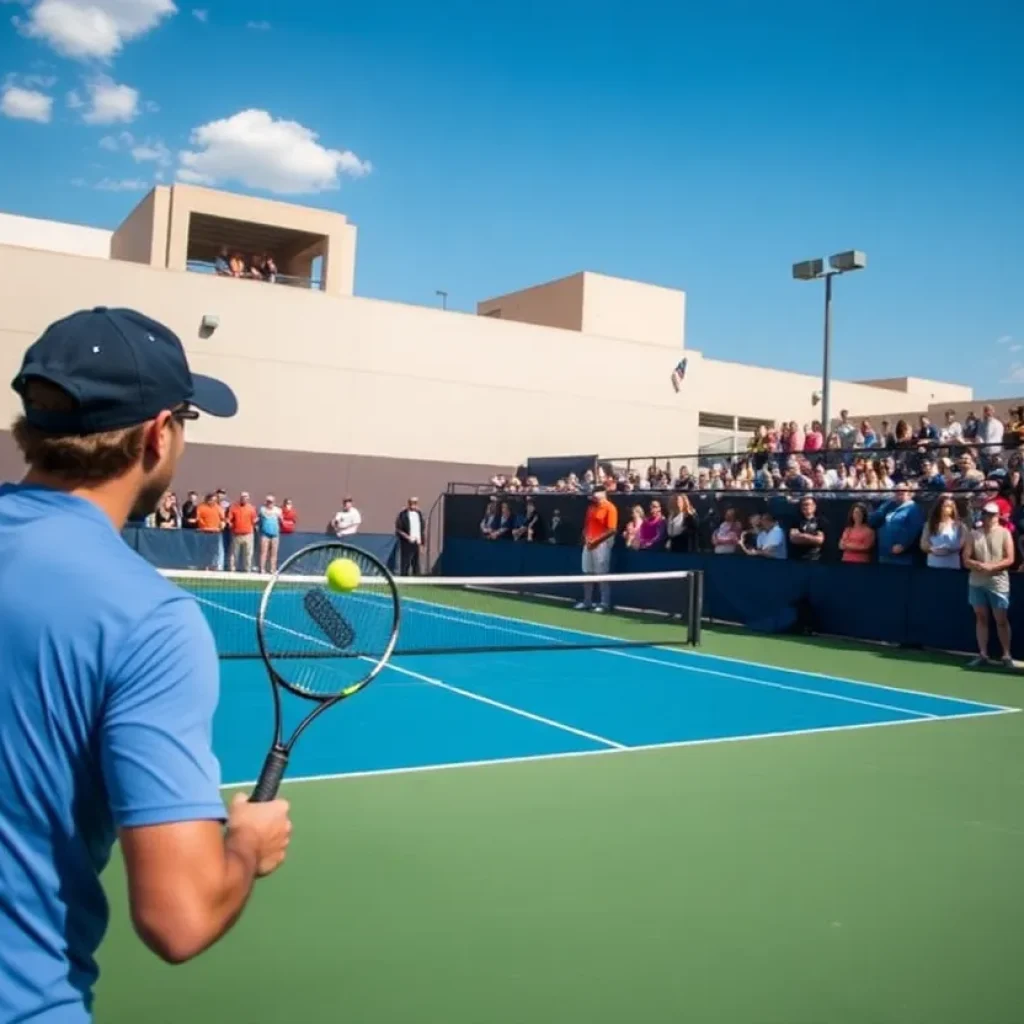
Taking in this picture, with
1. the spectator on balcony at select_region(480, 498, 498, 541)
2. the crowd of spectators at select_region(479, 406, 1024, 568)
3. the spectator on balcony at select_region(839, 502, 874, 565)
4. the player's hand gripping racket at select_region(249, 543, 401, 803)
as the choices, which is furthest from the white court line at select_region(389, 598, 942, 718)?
the spectator on balcony at select_region(480, 498, 498, 541)

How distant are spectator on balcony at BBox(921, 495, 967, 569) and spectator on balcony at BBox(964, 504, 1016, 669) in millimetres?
976

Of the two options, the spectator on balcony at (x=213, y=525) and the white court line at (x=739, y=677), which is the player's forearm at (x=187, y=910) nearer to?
the white court line at (x=739, y=677)

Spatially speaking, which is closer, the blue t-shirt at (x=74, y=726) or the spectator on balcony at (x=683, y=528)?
the blue t-shirt at (x=74, y=726)

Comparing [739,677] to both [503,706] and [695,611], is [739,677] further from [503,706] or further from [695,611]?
[503,706]

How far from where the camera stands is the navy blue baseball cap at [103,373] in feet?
4.73

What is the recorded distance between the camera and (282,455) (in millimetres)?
24797

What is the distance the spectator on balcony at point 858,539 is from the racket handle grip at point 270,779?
1310 cm

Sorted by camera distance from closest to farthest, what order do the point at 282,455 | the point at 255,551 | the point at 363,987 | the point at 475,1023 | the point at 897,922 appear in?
the point at 475,1023, the point at 363,987, the point at 897,922, the point at 255,551, the point at 282,455

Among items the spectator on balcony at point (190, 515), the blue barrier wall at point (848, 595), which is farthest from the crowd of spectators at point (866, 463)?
the spectator on balcony at point (190, 515)

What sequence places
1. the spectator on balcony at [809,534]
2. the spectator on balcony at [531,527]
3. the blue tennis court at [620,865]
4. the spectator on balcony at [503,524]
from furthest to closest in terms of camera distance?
the spectator on balcony at [503,524] → the spectator on balcony at [531,527] → the spectator on balcony at [809,534] → the blue tennis court at [620,865]

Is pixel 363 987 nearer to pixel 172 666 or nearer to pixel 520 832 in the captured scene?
pixel 520 832

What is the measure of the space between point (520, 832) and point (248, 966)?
1840mm

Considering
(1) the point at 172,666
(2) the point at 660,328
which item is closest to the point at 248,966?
(1) the point at 172,666

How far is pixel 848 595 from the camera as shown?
14461 mm
